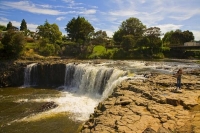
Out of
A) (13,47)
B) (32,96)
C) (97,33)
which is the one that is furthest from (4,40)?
(97,33)

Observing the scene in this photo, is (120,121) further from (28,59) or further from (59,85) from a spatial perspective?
(28,59)

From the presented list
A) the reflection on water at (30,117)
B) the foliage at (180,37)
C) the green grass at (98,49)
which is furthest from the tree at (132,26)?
the reflection on water at (30,117)

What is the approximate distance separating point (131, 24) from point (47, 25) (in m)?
28.3

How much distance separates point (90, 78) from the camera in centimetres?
2475

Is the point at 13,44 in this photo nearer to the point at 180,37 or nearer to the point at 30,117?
the point at 30,117

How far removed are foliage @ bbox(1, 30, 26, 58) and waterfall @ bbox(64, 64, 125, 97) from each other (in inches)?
419

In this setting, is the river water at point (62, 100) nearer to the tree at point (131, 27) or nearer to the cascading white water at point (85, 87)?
the cascading white water at point (85, 87)

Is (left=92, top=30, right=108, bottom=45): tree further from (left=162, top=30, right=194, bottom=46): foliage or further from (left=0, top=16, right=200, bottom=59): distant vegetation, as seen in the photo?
(left=162, top=30, right=194, bottom=46): foliage

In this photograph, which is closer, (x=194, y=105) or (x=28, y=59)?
(x=194, y=105)

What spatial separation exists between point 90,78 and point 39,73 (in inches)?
383

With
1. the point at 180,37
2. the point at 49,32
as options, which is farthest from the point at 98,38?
the point at 180,37

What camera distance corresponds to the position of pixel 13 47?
109ft

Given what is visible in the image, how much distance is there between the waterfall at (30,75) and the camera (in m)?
29.6

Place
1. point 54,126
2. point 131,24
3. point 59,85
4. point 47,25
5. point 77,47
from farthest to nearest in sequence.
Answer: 1. point 131,24
2. point 47,25
3. point 77,47
4. point 59,85
5. point 54,126
